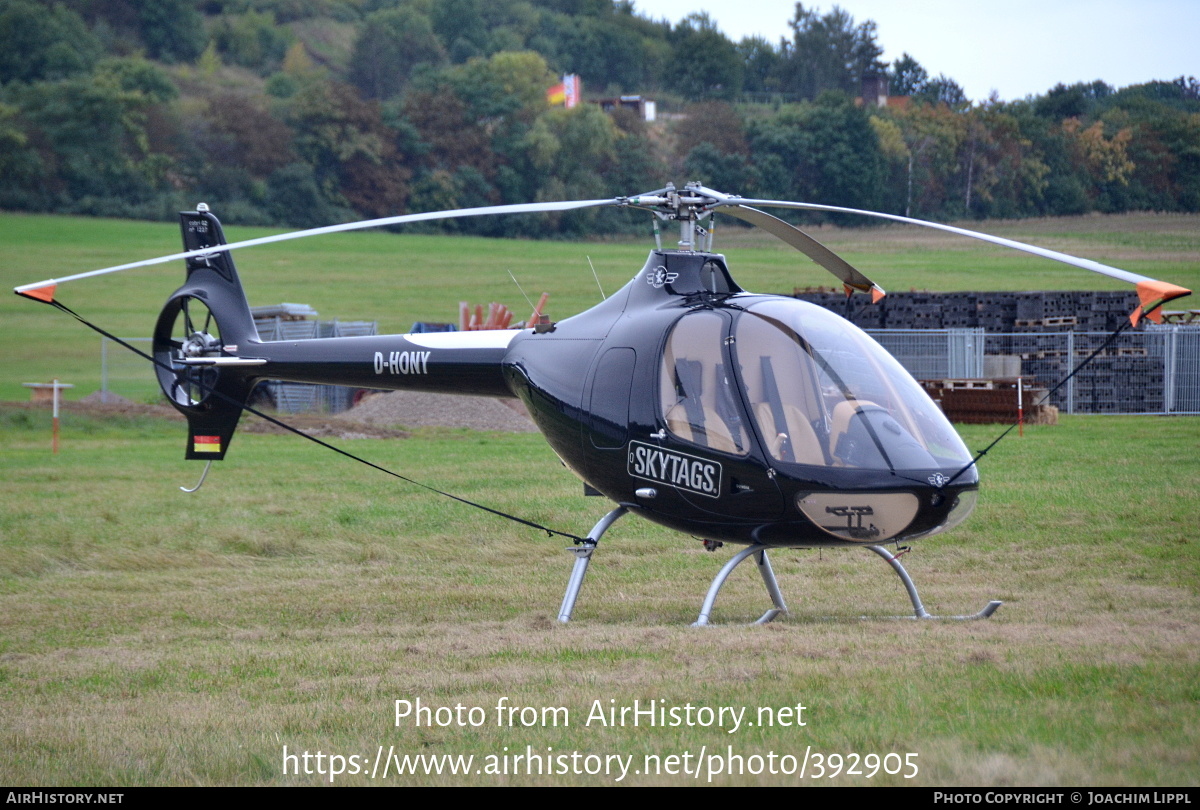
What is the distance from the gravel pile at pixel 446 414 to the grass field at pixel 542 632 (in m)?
6.12

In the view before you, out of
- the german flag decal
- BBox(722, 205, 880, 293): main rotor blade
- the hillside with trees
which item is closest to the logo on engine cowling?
BBox(722, 205, 880, 293): main rotor blade

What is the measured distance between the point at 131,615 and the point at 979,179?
22396 millimetres

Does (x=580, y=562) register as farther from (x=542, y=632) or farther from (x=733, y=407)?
(x=733, y=407)

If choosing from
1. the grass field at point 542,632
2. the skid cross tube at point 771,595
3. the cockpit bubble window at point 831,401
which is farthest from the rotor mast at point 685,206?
the grass field at point 542,632

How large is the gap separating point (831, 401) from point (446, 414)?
19946 millimetres

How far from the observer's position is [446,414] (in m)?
26.9

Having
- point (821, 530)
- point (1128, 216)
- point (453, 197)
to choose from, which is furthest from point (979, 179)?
point (453, 197)

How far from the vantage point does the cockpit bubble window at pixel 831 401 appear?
24.2 ft

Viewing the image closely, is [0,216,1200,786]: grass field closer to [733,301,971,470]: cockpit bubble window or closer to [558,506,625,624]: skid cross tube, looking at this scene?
[558,506,625,624]: skid cross tube

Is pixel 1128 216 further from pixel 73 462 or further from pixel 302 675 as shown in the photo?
pixel 302 675

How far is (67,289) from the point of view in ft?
182

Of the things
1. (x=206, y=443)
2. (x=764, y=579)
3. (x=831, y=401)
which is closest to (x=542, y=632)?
(x=764, y=579)
